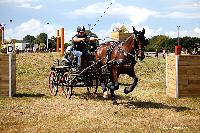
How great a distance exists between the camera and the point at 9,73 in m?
16.7

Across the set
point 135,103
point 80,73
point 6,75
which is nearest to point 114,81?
point 135,103

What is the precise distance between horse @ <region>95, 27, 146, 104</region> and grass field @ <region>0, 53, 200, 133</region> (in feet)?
2.94

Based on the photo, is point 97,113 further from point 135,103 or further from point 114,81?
point 135,103

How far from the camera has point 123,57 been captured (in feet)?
47.4

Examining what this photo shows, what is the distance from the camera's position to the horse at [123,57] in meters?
14.1

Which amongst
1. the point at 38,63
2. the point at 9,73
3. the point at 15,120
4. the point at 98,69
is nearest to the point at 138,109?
the point at 98,69

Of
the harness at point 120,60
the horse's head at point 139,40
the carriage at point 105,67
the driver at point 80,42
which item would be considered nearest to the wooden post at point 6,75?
the carriage at point 105,67

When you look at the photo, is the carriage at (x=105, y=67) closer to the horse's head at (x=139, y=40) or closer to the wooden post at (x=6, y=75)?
the horse's head at (x=139, y=40)

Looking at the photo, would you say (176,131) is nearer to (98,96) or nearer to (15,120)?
(15,120)

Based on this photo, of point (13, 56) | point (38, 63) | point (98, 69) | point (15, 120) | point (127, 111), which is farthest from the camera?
point (38, 63)

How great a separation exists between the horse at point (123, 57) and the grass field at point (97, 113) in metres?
0.90

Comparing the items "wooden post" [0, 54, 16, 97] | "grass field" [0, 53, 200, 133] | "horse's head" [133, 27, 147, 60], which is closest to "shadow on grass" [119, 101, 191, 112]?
"grass field" [0, 53, 200, 133]

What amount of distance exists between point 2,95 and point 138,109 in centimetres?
609

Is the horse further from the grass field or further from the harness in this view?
the grass field
